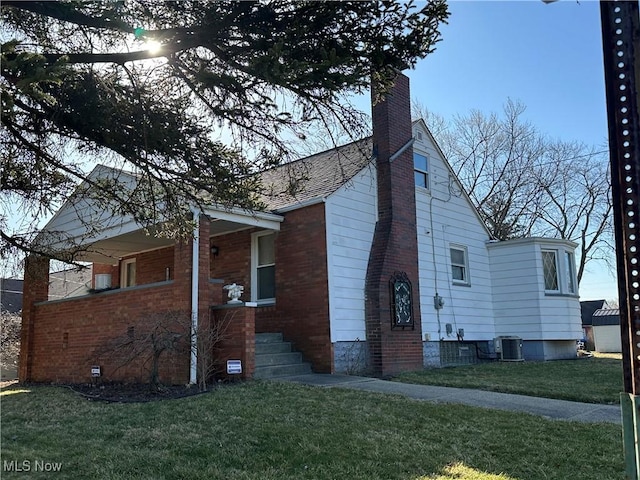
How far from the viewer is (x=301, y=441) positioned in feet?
17.3

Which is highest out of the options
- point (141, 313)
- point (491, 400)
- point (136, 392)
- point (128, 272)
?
point (128, 272)

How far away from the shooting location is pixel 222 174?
5949mm

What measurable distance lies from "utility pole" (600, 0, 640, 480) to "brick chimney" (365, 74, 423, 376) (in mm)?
9415

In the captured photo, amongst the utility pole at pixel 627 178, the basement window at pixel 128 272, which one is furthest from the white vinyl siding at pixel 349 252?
the utility pole at pixel 627 178

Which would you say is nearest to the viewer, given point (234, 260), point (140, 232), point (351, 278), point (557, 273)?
point (351, 278)

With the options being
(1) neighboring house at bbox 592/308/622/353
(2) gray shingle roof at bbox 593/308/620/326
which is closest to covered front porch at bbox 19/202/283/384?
(1) neighboring house at bbox 592/308/622/353

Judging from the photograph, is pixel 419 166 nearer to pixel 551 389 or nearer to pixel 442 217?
pixel 442 217

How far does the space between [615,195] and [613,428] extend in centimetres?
529

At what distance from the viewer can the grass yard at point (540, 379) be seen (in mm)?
8617

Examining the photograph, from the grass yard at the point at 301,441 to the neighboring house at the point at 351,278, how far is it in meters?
2.60

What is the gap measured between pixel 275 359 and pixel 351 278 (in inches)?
92.7

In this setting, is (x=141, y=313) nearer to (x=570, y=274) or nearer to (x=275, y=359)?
(x=275, y=359)

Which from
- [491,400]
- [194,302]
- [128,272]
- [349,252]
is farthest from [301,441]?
[128,272]

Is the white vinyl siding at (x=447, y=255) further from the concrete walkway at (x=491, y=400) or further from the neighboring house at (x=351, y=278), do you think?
the concrete walkway at (x=491, y=400)
